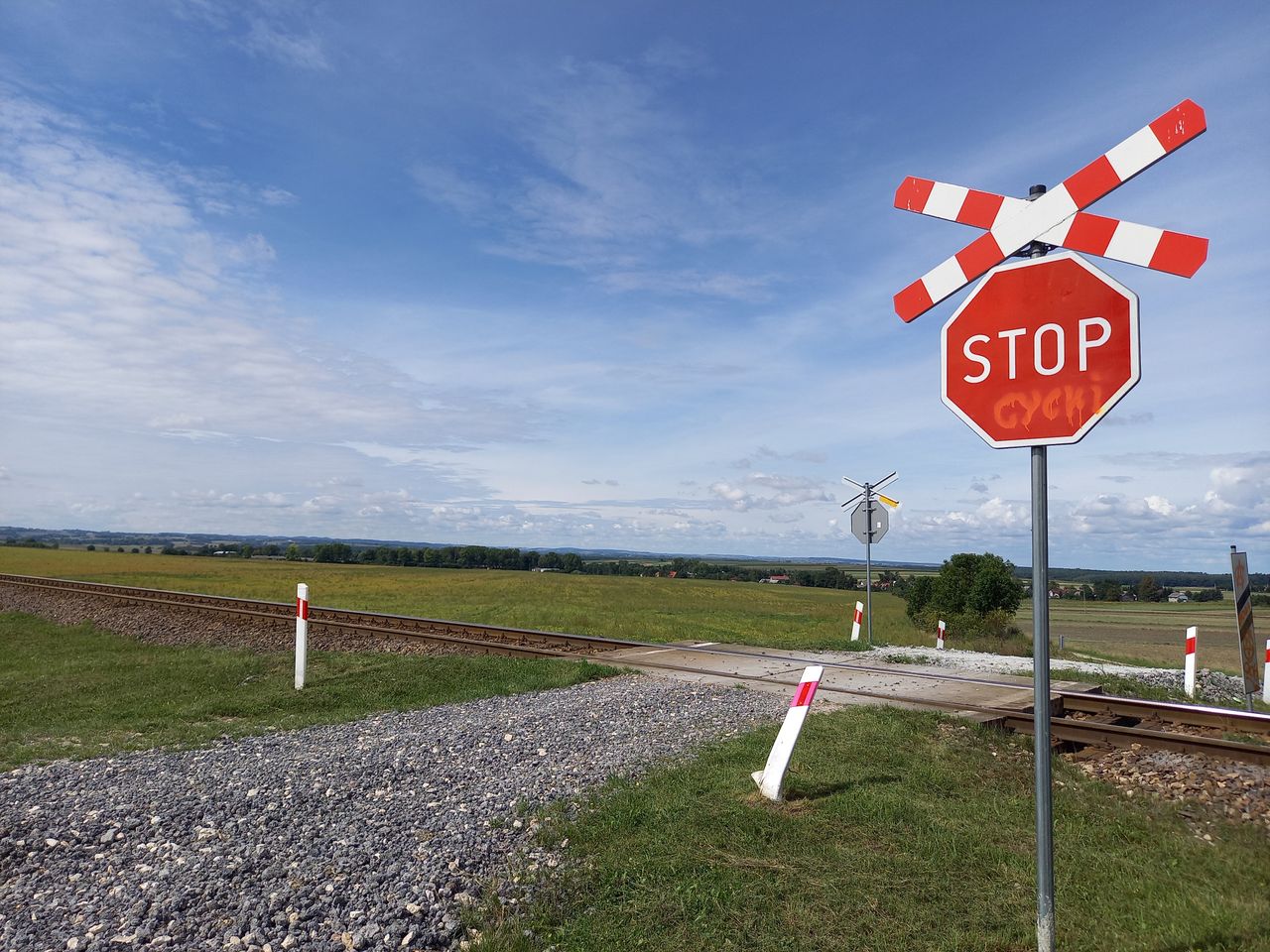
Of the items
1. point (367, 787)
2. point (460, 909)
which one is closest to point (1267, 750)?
point (460, 909)

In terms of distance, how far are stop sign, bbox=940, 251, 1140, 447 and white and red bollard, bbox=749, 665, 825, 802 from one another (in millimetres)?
3158

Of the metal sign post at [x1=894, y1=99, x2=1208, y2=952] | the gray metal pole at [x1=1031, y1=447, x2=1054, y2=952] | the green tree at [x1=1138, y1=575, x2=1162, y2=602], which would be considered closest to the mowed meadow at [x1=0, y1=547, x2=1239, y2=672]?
the green tree at [x1=1138, y1=575, x2=1162, y2=602]

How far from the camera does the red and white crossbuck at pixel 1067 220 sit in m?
3.03

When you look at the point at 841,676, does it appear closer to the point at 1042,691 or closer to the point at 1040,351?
the point at 1042,691

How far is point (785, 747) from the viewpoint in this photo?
19.9 feet

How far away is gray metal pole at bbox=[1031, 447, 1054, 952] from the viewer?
3.33 metres

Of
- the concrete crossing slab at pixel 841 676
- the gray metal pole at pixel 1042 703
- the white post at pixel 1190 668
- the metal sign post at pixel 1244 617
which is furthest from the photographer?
the white post at pixel 1190 668

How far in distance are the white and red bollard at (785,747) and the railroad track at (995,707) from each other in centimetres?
372

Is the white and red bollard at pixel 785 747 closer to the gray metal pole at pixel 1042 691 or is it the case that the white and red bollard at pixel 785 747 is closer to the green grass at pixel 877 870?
the green grass at pixel 877 870

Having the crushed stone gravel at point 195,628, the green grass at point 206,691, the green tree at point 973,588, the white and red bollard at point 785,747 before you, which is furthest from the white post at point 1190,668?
the green tree at point 973,588

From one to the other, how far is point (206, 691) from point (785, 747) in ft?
29.5

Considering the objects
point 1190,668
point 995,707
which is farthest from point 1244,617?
point 995,707

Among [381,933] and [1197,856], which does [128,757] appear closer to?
[381,933]

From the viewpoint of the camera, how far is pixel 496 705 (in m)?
9.79
